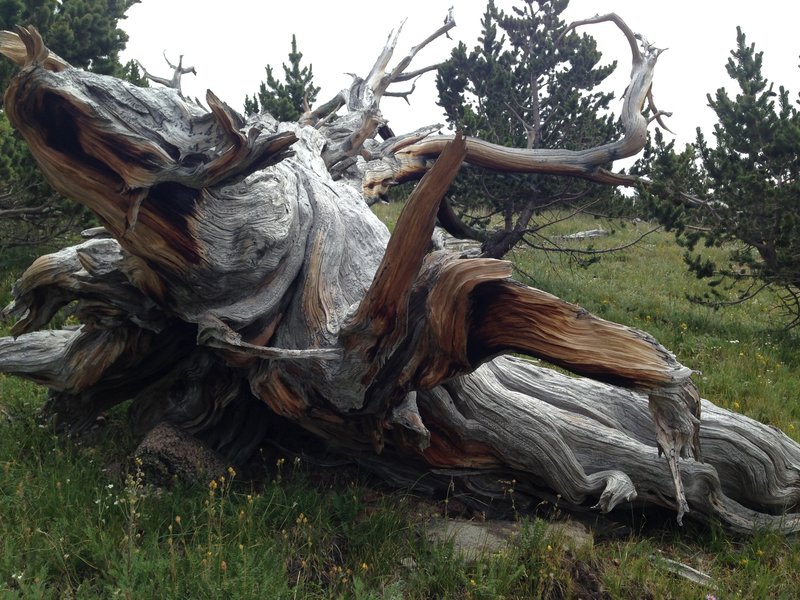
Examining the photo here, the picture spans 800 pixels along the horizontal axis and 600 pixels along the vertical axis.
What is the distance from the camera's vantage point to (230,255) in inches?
152

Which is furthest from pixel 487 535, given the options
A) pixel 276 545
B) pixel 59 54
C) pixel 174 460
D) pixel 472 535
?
pixel 59 54

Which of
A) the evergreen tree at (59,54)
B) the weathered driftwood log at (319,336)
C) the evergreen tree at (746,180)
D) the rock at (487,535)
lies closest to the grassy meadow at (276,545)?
the rock at (487,535)

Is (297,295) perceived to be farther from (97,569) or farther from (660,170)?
(660,170)

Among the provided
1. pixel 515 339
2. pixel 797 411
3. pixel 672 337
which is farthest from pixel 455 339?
pixel 672 337

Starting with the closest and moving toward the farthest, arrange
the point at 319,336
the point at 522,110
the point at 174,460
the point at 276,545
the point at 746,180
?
the point at 276,545 → the point at 319,336 → the point at 174,460 → the point at 746,180 → the point at 522,110

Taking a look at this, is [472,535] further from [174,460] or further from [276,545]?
[174,460]

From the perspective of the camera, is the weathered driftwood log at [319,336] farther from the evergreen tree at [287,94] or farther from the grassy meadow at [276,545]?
the evergreen tree at [287,94]

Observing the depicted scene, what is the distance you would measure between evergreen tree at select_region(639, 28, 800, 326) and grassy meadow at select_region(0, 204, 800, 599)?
5.82 meters

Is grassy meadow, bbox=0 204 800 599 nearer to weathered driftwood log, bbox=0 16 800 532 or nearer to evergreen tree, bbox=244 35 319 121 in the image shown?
weathered driftwood log, bbox=0 16 800 532

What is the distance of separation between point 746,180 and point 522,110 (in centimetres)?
1110

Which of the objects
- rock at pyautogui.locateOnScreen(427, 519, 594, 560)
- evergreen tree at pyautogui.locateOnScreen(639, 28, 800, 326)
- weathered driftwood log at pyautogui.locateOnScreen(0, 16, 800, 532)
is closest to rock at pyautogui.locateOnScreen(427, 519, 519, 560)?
rock at pyautogui.locateOnScreen(427, 519, 594, 560)

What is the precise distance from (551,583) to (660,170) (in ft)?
24.9

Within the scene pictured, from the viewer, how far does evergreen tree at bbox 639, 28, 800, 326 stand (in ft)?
29.2

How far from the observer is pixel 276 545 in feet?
11.5
